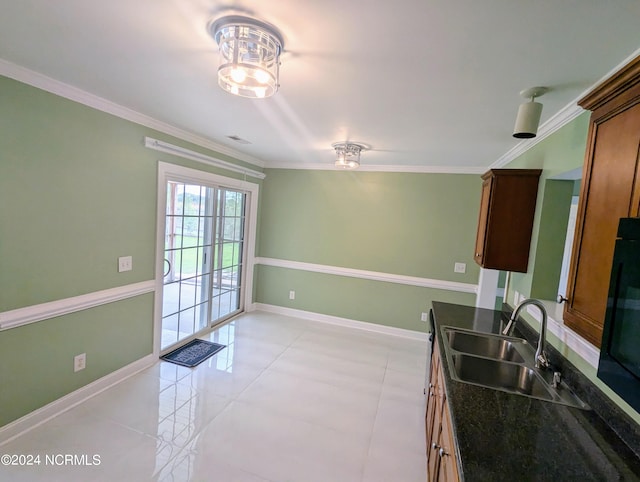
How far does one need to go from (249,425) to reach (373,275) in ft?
8.79

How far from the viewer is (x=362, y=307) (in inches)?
180

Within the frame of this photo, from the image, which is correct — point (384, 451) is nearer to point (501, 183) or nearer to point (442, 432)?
point (442, 432)

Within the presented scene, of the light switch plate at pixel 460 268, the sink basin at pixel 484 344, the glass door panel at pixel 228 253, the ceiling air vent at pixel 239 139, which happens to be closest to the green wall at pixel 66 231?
the ceiling air vent at pixel 239 139

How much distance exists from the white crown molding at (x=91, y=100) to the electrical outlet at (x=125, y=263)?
4.04ft

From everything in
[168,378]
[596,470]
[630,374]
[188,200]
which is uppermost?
[188,200]

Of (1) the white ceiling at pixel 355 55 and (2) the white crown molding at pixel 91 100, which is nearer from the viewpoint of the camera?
(1) the white ceiling at pixel 355 55

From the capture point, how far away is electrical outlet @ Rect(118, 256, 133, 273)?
8.99 ft

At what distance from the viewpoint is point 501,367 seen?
1861 millimetres

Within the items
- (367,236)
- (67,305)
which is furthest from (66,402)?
(367,236)

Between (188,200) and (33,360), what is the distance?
1.95 meters

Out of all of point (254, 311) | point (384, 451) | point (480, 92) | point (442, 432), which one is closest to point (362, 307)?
point (254, 311)

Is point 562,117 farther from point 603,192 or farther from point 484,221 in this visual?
point 603,192

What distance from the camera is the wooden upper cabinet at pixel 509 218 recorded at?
237cm

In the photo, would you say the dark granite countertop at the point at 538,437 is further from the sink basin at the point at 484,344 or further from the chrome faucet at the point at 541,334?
the sink basin at the point at 484,344
